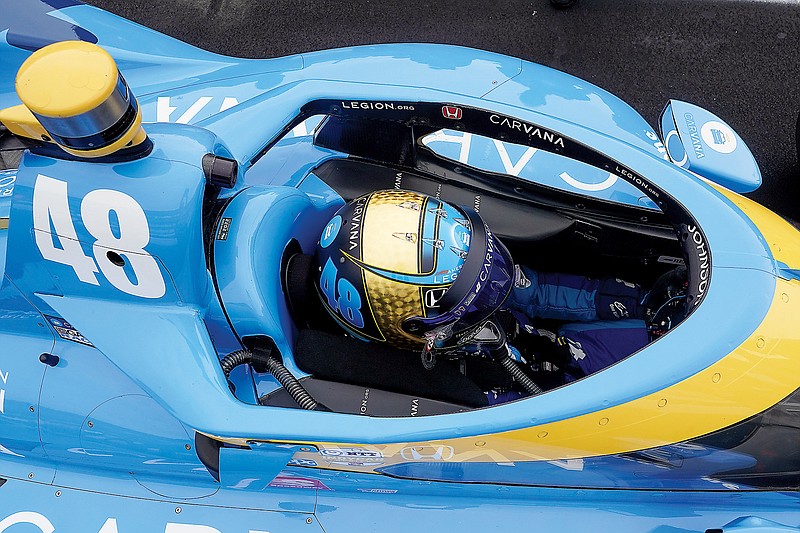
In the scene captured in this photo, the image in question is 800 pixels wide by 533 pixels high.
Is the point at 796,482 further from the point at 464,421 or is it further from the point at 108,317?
the point at 108,317

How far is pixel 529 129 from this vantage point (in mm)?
2445

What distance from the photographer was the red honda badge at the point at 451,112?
250cm

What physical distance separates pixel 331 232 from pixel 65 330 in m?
1.03

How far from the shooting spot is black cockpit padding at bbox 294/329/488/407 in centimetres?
225

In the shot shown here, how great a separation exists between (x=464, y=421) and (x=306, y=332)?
2.09 ft

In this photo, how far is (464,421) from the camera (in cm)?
194

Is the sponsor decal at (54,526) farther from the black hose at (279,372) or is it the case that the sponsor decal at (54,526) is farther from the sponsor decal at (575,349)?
the sponsor decal at (575,349)

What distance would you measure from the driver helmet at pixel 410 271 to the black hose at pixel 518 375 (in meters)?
0.22

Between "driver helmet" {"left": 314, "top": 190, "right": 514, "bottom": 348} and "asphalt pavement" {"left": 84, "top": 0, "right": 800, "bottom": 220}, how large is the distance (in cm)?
232

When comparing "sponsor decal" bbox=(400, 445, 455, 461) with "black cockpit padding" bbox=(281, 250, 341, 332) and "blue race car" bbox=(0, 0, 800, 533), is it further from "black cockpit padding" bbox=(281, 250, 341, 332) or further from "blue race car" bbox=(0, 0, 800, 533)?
"black cockpit padding" bbox=(281, 250, 341, 332)

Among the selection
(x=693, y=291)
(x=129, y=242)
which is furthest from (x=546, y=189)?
(x=129, y=242)

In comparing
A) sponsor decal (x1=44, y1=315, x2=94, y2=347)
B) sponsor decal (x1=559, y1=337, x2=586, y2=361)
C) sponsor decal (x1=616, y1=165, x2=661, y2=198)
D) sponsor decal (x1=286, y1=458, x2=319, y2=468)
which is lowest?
sponsor decal (x1=44, y1=315, x2=94, y2=347)

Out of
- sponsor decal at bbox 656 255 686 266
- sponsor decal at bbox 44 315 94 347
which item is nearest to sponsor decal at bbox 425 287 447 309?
sponsor decal at bbox 656 255 686 266

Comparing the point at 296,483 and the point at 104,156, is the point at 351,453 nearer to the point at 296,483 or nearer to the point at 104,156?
the point at 296,483
